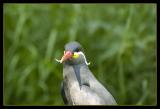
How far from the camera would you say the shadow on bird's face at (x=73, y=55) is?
7.28 ft

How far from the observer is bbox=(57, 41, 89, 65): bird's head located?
2.22 metres

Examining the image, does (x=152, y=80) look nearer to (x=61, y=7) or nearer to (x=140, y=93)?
(x=140, y=93)

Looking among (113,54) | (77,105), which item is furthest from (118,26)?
(77,105)

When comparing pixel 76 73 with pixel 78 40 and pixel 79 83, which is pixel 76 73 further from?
pixel 78 40

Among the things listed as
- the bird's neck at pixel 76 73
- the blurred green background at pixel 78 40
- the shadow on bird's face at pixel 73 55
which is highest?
the shadow on bird's face at pixel 73 55

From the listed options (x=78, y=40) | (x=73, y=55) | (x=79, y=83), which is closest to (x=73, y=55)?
(x=73, y=55)

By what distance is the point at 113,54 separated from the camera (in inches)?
131

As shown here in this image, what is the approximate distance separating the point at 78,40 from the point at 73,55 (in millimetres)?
1063

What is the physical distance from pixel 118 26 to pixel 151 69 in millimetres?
292

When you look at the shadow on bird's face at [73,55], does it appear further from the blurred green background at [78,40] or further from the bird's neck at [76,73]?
the blurred green background at [78,40]

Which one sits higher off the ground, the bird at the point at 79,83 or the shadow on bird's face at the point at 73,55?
the shadow on bird's face at the point at 73,55

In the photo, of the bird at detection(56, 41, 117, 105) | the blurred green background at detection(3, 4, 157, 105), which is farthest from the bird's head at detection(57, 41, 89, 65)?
the blurred green background at detection(3, 4, 157, 105)

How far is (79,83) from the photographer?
2.25m

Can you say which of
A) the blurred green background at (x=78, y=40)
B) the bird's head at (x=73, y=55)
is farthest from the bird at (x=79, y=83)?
the blurred green background at (x=78, y=40)
